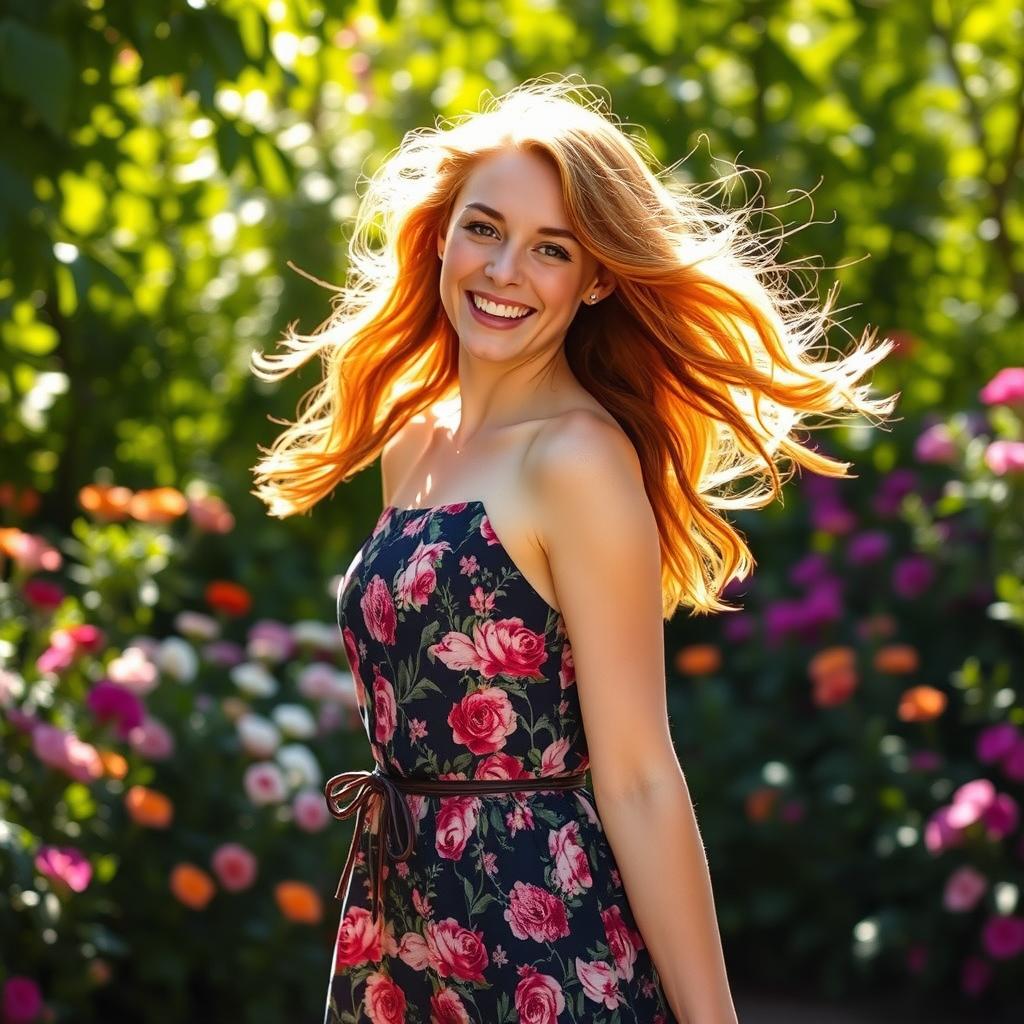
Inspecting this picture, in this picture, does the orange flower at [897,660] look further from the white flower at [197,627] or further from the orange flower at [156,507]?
the orange flower at [156,507]

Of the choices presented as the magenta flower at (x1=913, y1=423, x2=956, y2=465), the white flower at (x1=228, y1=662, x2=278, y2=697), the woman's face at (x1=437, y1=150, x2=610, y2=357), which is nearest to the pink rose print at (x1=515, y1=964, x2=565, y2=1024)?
the woman's face at (x1=437, y1=150, x2=610, y2=357)

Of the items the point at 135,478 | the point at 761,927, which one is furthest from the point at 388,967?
the point at 135,478

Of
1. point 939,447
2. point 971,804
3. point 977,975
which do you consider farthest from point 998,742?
point 939,447

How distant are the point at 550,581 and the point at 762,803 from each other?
2.65m

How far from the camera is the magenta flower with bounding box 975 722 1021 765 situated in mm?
4047

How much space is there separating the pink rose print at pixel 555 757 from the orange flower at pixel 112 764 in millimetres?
1904

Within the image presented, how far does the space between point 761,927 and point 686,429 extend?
2.70 metres

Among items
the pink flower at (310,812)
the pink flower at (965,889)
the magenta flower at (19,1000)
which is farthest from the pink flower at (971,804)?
the magenta flower at (19,1000)

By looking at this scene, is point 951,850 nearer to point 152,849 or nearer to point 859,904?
point 859,904

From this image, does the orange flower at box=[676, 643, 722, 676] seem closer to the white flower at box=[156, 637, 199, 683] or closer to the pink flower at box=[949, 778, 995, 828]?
the pink flower at box=[949, 778, 995, 828]

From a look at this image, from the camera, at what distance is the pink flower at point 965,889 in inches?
160

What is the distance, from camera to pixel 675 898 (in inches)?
76.8

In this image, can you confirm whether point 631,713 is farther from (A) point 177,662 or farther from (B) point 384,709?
(A) point 177,662

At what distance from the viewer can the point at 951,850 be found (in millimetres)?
4215
